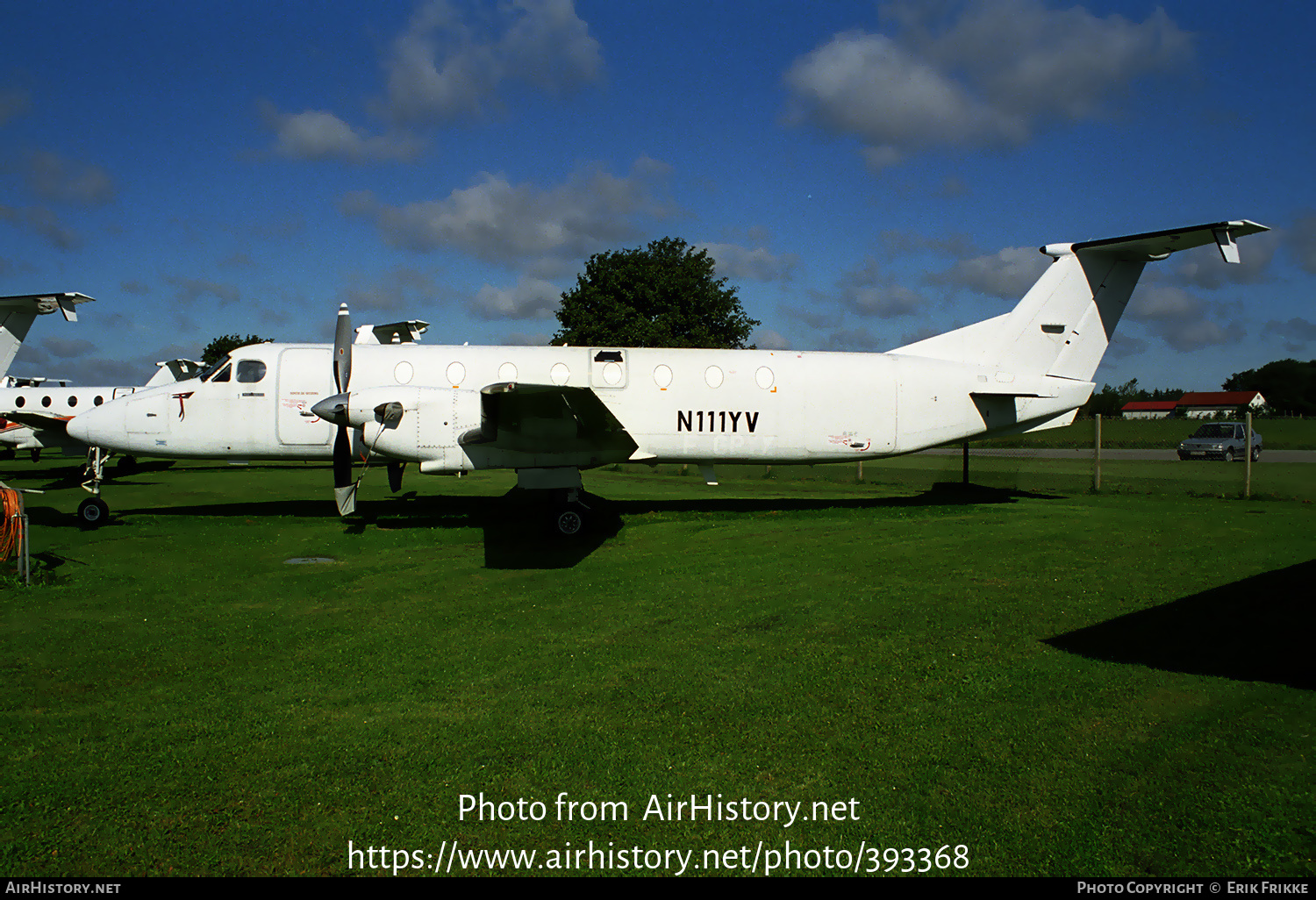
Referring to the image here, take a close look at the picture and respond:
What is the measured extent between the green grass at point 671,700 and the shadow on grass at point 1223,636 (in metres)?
0.04

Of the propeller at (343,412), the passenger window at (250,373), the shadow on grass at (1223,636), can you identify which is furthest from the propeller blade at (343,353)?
the shadow on grass at (1223,636)

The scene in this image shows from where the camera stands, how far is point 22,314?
1507 cm

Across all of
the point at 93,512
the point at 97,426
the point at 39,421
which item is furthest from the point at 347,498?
the point at 39,421

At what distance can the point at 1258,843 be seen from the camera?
3.47 metres

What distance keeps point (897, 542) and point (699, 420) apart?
4.51 meters

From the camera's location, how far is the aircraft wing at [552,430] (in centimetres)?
1212

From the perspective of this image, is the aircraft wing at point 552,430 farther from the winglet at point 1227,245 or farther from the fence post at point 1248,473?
the fence post at point 1248,473

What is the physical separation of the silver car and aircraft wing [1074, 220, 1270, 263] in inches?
520

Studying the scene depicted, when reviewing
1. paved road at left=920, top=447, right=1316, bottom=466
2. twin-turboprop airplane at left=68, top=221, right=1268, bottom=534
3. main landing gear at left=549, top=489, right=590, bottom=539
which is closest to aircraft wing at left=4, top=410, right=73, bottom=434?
twin-turboprop airplane at left=68, top=221, right=1268, bottom=534

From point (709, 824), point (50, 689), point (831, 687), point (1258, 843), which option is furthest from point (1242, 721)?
point (50, 689)

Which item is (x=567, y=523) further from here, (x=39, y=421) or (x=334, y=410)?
(x=39, y=421)

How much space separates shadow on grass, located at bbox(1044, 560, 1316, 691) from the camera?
581 cm

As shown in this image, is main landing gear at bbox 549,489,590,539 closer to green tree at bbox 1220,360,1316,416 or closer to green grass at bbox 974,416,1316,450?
green grass at bbox 974,416,1316,450
